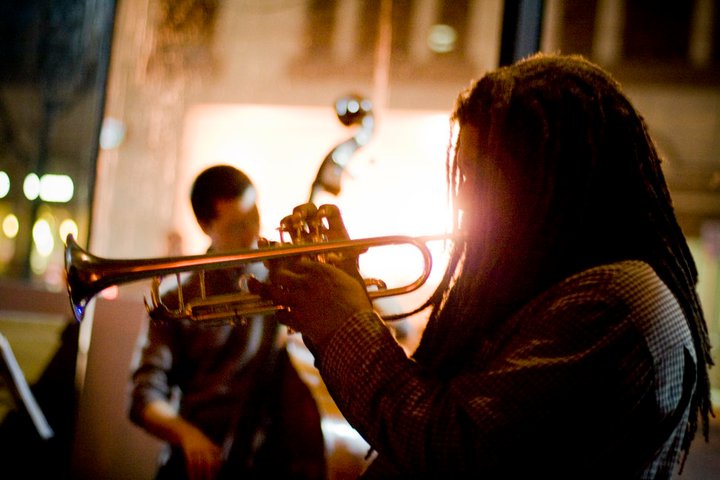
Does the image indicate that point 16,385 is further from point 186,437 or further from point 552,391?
point 552,391

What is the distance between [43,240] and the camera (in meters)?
7.89

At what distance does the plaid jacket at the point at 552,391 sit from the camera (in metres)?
0.93

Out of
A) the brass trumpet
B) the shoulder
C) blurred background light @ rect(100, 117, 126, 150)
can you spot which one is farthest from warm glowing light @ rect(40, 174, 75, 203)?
the shoulder

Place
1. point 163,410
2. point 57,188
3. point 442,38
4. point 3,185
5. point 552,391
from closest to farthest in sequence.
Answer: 1. point 552,391
2. point 163,410
3. point 442,38
4. point 57,188
5. point 3,185

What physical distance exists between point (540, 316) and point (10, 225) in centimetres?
927

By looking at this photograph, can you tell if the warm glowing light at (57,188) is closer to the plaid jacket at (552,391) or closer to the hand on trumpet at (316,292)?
the hand on trumpet at (316,292)

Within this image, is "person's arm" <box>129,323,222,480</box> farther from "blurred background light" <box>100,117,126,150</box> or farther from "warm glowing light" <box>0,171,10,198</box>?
A: "warm glowing light" <box>0,171,10,198</box>

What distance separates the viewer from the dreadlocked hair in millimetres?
1093

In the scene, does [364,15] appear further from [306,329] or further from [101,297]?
[306,329]

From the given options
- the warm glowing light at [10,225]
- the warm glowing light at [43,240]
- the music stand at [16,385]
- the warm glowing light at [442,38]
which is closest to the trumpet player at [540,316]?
the music stand at [16,385]

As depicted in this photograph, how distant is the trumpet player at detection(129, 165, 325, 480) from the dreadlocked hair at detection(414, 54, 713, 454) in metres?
1.15

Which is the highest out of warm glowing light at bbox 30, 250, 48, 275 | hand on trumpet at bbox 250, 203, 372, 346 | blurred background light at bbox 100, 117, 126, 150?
blurred background light at bbox 100, 117, 126, 150

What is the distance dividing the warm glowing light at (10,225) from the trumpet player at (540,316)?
8.72 m

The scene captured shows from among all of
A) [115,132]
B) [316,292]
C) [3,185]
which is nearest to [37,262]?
[3,185]
